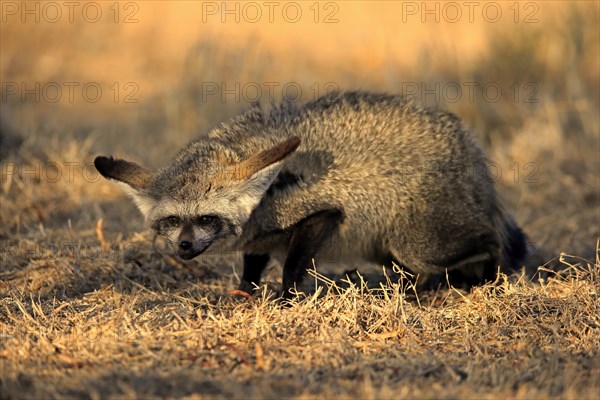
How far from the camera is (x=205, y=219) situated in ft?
20.2

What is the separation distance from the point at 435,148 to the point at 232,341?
277 cm

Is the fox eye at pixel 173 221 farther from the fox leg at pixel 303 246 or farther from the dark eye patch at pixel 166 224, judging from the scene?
the fox leg at pixel 303 246

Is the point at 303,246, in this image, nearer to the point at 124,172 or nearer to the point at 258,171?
the point at 258,171

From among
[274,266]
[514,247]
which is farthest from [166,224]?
[514,247]

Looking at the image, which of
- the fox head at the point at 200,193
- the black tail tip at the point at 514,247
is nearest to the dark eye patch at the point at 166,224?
the fox head at the point at 200,193

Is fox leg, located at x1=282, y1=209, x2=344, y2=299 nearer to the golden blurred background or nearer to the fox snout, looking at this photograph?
the fox snout

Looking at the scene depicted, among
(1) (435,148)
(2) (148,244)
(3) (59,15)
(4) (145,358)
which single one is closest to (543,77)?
(1) (435,148)

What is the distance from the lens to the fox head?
20.0 feet

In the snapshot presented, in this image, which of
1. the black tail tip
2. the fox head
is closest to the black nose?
the fox head

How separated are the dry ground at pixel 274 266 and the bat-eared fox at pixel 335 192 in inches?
14.3

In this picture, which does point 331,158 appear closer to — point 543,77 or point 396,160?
point 396,160

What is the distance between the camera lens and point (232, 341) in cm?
511

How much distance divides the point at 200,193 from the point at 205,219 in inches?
7.3

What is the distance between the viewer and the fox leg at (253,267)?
692 centimetres
